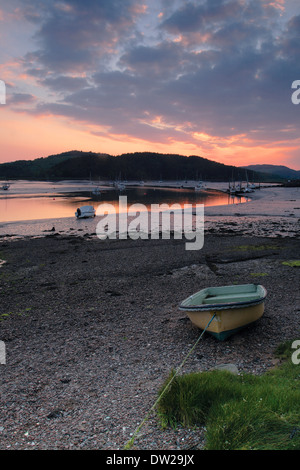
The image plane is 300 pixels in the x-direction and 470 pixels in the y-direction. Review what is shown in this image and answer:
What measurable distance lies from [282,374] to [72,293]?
993 cm

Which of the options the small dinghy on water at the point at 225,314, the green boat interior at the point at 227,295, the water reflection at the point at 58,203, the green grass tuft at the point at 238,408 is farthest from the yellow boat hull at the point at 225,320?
the water reflection at the point at 58,203

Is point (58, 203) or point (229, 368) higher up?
point (58, 203)

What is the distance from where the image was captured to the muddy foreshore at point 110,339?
6.00 metres

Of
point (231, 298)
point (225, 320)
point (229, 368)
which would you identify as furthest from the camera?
point (231, 298)

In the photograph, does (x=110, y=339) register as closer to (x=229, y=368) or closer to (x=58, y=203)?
(x=229, y=368)

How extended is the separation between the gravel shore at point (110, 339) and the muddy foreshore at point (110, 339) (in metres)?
0.03

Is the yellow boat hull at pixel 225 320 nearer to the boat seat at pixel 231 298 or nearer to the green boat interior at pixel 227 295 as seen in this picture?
the green boat interior at pixel 227 295

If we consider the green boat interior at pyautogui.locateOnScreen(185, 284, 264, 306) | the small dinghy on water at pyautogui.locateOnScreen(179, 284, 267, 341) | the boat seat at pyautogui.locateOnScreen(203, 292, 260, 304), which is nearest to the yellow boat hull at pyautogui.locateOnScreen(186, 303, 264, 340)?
the small dinghy on water at pyautogui.locateOnScreen(179, 284, 267, 341)

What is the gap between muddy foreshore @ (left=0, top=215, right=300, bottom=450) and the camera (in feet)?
19.7

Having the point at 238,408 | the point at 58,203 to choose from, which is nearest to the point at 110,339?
the point at 238,408

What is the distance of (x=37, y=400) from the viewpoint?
695cm

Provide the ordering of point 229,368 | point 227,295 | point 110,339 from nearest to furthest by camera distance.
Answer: point 229,368 < point 110,339 < point 227,295

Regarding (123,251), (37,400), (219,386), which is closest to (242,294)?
(219,386)

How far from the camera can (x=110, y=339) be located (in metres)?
9.89
